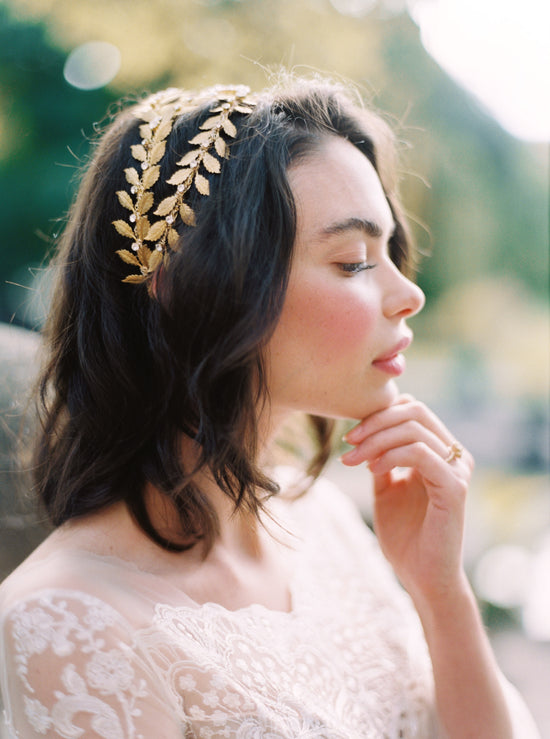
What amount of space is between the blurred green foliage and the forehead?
0.50 metres

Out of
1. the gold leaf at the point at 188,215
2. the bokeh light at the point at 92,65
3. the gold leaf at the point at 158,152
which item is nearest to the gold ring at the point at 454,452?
the gold leaf at the point at 188,215

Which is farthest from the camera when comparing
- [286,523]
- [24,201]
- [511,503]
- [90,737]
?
[511,503]

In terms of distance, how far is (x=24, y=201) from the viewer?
225cm

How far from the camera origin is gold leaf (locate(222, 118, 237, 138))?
1021mm

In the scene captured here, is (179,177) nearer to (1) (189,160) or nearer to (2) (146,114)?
(1) (189,160)

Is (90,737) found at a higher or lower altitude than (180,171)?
lower

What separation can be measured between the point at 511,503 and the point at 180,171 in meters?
3.89

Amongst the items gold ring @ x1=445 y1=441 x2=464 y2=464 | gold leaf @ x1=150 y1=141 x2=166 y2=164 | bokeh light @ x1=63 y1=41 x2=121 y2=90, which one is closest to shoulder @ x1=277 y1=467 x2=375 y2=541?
gold ring @ x1=445 y1=441 x2=464 y2=464

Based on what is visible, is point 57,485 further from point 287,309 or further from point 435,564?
point 435,564

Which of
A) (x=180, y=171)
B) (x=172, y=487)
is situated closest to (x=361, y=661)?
(x=172, y=487)

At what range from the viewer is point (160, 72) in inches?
96.1

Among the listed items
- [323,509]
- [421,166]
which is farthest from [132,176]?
[421,166]

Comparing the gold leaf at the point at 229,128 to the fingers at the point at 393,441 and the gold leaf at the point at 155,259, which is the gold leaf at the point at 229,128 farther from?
the fingers at the point at 393,441

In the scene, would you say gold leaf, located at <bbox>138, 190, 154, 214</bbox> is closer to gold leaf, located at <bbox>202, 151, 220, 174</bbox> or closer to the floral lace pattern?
gold leaf, located at <bbox>202, 151, 220, 174</bbox>
